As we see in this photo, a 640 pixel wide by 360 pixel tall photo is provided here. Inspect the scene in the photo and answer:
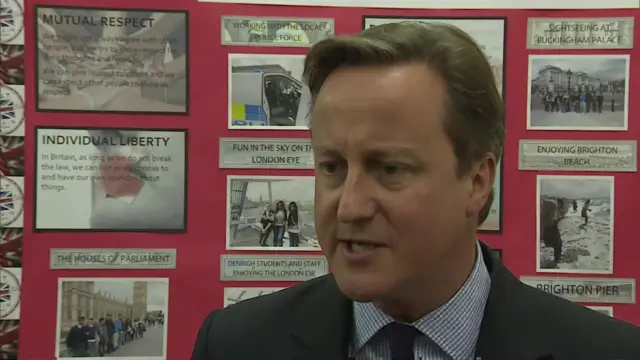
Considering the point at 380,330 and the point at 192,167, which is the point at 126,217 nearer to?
the point at 192,167

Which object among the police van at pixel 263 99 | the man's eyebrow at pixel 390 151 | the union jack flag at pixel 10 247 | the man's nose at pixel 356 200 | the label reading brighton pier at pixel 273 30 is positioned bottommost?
the union jack flag at pixel 10 247

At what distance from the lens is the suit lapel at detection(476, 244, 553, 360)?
866mm

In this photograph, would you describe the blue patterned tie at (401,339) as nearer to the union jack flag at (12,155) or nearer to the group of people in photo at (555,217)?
the group of people in photo at (555,217)

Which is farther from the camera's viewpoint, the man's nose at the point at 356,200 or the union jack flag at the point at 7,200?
the union jack flag at the point at 7,200

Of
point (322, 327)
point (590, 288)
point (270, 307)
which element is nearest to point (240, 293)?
point (270, 307)

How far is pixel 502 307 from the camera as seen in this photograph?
2.97ft

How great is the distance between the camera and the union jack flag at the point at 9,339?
123 centimetres

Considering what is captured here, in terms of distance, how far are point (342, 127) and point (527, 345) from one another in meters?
0.40

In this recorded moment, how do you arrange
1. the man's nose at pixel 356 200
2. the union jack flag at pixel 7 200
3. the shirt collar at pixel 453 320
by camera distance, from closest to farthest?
the man's nose at pixel 356 200 → the shirt collar at pixel 453 320 → the union jack flag at pixel 7 200

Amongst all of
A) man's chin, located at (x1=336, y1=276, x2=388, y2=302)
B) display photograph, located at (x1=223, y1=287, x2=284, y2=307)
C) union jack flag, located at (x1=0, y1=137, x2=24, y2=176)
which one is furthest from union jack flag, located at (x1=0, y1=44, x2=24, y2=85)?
man's chin, located at (x1=336, y1=276, x2=388, y2=302)

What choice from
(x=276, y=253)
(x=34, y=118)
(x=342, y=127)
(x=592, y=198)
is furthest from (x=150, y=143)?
(x=592, y=198)

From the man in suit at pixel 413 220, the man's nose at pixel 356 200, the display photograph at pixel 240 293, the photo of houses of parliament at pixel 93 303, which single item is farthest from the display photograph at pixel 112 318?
the man's nose at pixel 356 200

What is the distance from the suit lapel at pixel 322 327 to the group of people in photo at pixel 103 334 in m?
0.42

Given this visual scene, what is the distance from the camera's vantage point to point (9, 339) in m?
1.23
